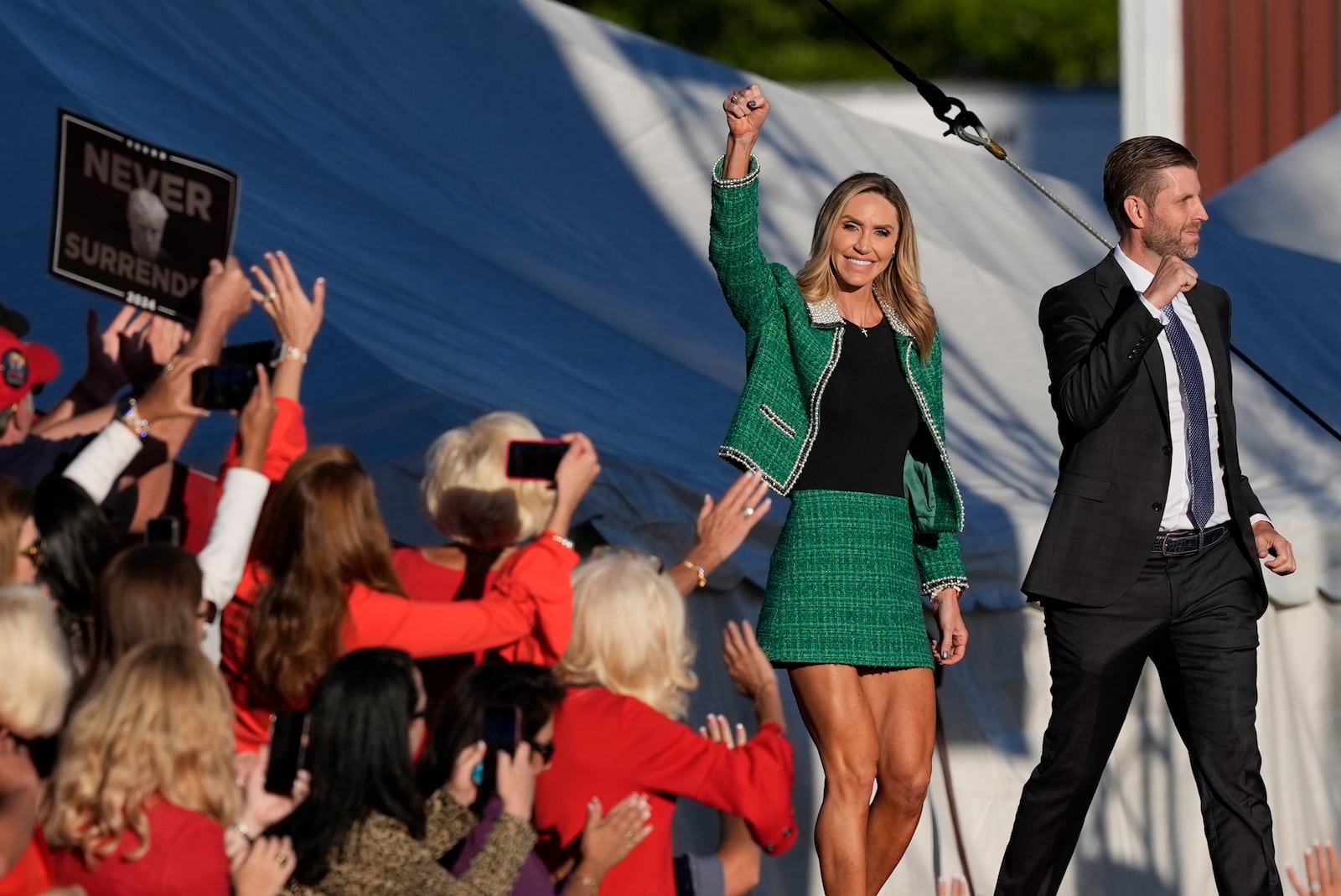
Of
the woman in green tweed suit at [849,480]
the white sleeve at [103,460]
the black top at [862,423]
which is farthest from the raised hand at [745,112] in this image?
the white sleeve at [103,460]

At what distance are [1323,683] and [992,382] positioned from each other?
4.09 ft

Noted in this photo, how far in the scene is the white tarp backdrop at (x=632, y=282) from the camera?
17.3 ft

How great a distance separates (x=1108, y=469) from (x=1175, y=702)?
1.57 ft

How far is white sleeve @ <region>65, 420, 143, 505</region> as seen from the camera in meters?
4.08

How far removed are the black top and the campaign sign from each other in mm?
1197

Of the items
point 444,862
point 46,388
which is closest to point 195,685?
point 444,862

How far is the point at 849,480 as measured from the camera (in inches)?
172

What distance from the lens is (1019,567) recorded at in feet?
17.5

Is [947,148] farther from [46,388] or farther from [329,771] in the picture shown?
[329,771]

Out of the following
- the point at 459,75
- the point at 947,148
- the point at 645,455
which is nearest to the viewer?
the point at 645,455

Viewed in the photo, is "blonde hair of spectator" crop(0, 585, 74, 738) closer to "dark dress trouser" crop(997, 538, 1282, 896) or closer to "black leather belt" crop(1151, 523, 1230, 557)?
"dark dress trouser" crop(997, 538, 1282, 896)

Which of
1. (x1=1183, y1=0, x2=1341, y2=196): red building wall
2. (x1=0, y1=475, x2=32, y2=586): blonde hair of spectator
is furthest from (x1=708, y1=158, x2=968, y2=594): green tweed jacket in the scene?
(x1=1183, y1=0, x2=1341, y2=196): red building wall

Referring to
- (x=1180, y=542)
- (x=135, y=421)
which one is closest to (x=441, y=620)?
(x=135, y=421)

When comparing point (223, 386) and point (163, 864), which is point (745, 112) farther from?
point (163, 864)
